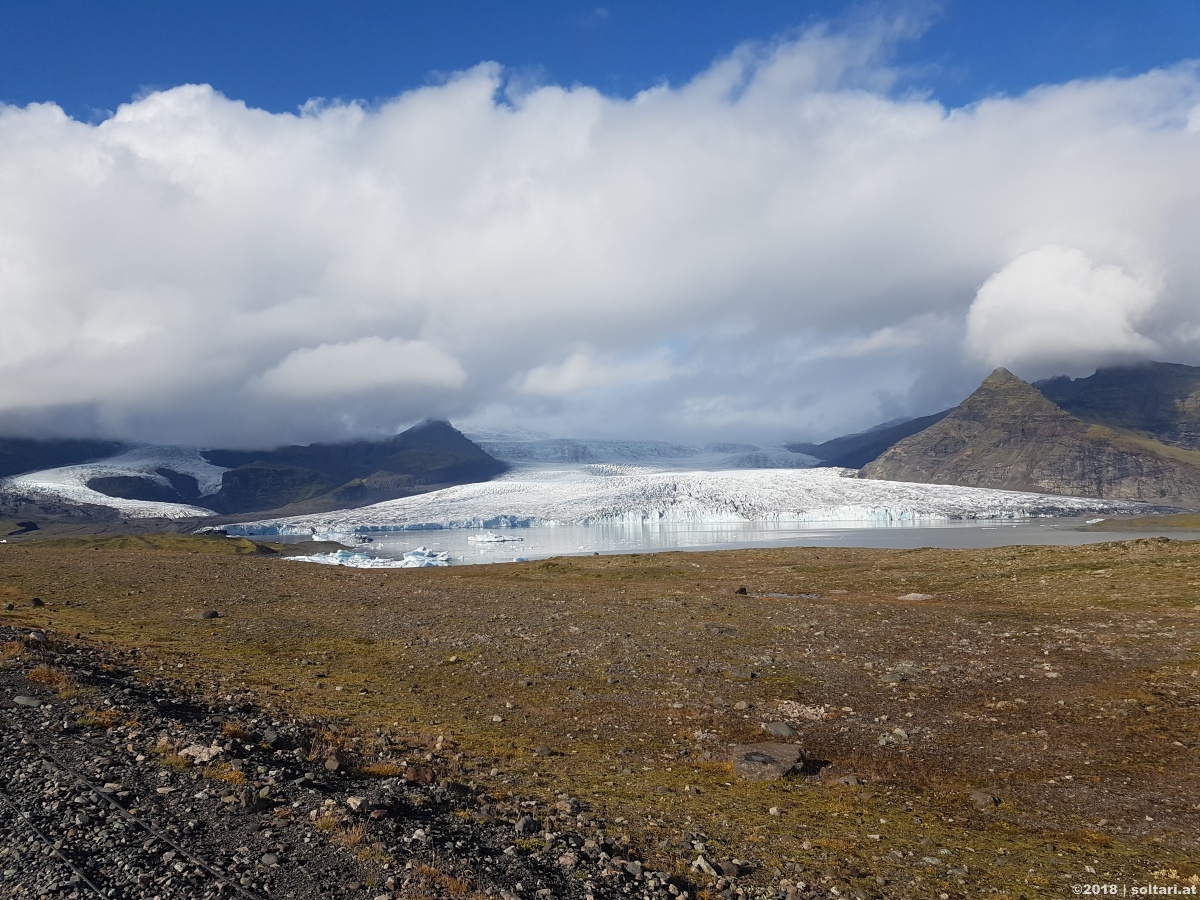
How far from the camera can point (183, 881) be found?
23.5ft

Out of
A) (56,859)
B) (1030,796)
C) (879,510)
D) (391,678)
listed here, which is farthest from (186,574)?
(879,510)

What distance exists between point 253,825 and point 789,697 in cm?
1190

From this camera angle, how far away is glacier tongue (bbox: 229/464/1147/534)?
484 feet

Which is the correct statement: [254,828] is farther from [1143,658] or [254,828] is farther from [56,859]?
[1143,658]

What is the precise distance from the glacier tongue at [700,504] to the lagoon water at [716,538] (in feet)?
Answer: 10.5

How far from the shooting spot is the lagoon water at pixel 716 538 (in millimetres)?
99125

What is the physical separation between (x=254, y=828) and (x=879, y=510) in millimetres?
150885

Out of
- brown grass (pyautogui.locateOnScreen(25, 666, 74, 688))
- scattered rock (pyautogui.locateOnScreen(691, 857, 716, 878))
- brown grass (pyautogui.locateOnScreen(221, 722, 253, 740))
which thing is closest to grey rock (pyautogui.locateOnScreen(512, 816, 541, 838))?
scattered rock (pyautogui.locateOnScreen(691, 857, 716, 878))

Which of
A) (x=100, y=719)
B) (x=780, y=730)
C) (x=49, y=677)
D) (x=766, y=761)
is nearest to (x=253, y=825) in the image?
(x=100, y=719)

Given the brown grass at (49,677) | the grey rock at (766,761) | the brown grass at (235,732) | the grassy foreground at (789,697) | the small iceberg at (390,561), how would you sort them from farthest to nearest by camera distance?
the small iceberg at (390,561), the brown grass at (49,677), the grey rock at (766,761), the brown grass at (235,732), the grassy foreground at (789,697)

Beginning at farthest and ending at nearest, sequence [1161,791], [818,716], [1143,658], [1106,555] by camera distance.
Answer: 1. [1106,555]
2. [1143,658]
3. [818,716]
4. [1161,791]

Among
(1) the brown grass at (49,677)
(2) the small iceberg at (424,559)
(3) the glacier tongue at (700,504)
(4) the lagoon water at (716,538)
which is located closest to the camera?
(1) the brown grass at (49,677)

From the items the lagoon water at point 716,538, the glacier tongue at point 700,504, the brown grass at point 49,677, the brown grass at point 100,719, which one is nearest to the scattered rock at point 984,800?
the brown grass at point 100,719

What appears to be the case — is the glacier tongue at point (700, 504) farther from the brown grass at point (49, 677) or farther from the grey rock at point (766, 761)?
the grey rock at point (766, 761)
